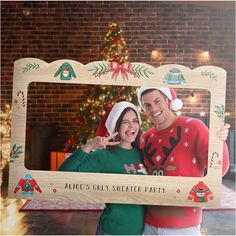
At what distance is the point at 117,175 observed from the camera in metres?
1.75

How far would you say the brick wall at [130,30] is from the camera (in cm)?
581

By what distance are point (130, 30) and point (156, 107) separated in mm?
4264

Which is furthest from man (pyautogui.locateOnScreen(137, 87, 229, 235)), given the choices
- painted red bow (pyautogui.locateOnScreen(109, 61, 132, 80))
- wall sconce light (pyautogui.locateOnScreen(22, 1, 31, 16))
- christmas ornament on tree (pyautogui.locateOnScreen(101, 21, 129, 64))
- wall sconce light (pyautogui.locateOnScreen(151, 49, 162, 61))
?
wall sconce light (pyautogui.locateOnScreen(22, 1, 31, 16))

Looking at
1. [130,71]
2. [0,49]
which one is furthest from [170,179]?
[0,49]

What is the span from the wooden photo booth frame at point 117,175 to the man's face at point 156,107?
0.06m

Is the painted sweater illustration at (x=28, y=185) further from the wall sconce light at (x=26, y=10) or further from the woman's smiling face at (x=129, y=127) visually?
the wall sconce light at (x=26, y=10)

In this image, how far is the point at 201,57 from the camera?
579 centimetres

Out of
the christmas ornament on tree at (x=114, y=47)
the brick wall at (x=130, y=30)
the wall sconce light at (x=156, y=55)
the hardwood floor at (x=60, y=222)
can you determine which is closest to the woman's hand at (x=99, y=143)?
the hardwood floor at (x=60, y=222)

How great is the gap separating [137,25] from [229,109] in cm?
197

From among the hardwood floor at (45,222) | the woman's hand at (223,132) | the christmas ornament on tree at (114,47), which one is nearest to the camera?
the woman's hand at (223,132)

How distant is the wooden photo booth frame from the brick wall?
3990 millimetres

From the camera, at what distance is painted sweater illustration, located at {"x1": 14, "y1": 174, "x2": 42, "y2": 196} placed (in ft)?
5.84

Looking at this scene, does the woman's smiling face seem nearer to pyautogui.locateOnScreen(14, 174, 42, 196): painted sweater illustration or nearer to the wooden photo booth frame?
the wooden photo booth frame

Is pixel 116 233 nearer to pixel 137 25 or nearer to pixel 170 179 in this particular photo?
pixel 170 179
